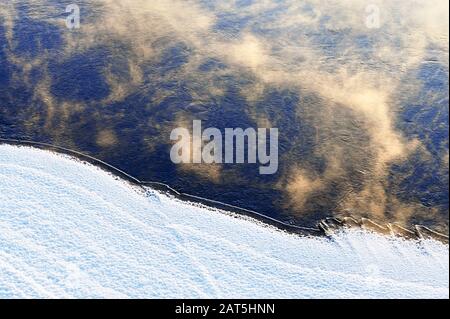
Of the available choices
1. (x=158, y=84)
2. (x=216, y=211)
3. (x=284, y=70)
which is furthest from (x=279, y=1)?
(x=216, y=211)

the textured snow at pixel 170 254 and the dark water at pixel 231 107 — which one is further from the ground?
the dark water at pixel 231 107

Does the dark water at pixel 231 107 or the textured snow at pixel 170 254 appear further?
the dark water at pixel 231 107

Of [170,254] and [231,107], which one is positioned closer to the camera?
[170,254]

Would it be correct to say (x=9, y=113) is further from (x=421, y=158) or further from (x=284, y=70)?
(x=421, y=158)

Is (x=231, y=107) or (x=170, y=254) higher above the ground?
(x=231, y=107)

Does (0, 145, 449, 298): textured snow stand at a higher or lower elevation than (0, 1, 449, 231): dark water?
lower
